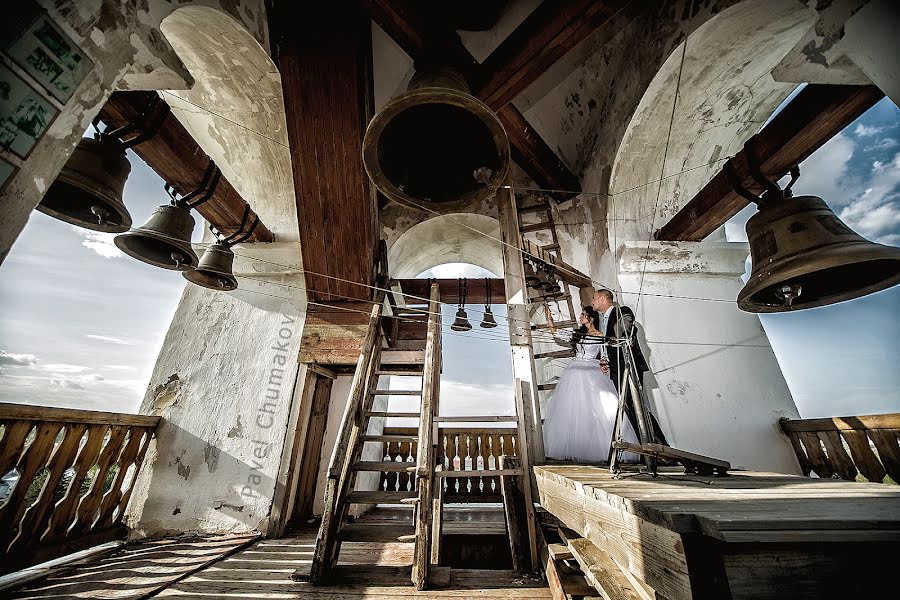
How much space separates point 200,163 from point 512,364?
379 centimetres

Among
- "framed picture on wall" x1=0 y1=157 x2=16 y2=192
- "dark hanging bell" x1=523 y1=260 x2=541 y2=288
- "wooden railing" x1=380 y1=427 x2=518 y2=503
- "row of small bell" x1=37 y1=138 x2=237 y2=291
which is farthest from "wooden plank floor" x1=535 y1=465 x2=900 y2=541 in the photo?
"wooden railing" x1=380 y1=427 x2=518 y2=503

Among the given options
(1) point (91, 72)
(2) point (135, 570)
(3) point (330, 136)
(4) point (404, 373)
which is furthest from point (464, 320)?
(1) point (91, 72)

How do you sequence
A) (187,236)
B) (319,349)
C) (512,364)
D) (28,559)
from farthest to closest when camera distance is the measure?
(319,349)
(512,364)
(187,236)
(28,559)

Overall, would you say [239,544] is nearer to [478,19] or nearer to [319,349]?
[319,349]

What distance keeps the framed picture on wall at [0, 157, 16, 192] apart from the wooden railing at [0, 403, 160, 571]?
2.58m

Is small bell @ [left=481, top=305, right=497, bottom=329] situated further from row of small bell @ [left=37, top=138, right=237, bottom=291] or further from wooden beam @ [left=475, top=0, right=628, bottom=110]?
row of small bell @ [left=37, top=138, right=237, bottom=291]

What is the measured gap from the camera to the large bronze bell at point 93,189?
221 centimetres

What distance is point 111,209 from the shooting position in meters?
2.42

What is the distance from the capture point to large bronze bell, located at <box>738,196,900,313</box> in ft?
6.26

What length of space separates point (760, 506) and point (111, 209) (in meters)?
3.83

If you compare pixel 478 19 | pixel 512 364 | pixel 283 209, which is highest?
pixel 478 19

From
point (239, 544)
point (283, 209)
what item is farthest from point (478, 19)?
point (239, 544)

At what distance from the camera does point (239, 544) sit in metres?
3.39

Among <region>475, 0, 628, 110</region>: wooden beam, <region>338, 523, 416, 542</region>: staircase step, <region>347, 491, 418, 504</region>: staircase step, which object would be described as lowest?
<region>338, 523, 416, 542</region>: staircase step
